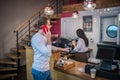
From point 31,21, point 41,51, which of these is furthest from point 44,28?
point 31,21

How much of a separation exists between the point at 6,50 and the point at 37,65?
362cm

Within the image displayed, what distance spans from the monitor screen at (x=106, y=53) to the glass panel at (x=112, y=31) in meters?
2.68

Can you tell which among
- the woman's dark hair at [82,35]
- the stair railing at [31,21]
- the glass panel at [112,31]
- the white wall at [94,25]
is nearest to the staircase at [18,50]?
the stair railing at [31,21]

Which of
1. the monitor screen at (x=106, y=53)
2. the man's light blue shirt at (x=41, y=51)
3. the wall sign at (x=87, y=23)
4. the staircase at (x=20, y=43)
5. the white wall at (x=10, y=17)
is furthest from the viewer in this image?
the white wall at (x=10, y=17)

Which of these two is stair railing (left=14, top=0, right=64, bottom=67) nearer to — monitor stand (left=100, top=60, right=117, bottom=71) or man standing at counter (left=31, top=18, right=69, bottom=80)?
man standing at counter (left=31, top=18, right=69, bottom=80)

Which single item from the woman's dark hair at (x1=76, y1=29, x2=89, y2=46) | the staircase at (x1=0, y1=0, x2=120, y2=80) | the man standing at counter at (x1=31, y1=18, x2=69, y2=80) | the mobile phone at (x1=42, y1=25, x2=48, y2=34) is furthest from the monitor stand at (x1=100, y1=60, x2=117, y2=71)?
the woman's dark hair at (x1=76, y1=29, x2=89, y2=46)

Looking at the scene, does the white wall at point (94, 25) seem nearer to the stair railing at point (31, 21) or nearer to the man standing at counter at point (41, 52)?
the stair railing at point (31, 21)

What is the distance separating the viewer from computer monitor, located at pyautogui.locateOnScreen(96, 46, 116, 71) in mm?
2173

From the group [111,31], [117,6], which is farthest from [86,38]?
[117,6]

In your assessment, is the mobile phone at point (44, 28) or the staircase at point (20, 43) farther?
the staircase at point (20, 43)

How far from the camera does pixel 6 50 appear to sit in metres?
5.68

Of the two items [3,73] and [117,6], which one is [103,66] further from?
[3,73]

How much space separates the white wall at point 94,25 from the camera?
485 centimetres

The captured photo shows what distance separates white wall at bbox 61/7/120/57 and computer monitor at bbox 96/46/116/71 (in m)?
2.64
